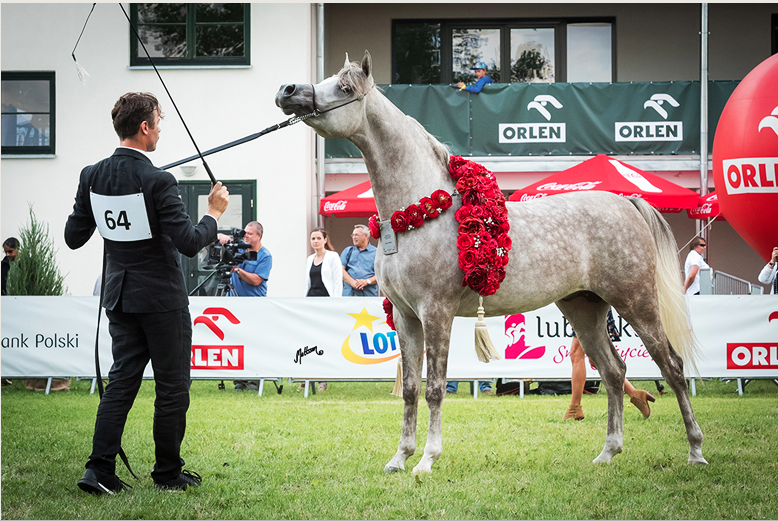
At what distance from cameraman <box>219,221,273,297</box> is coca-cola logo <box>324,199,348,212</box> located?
241 cm

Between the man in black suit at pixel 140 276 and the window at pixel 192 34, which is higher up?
the window at pixel 192 34

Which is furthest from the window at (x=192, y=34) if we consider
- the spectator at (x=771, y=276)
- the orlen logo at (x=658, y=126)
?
the spectator at (x=771, y=276)

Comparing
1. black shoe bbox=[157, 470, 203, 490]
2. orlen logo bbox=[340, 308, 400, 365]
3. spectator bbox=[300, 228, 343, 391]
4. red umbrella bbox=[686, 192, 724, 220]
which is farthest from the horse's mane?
red umbrella bbox=[686, 192, 724, 220]

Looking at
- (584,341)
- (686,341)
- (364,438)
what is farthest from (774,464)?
(364,438)


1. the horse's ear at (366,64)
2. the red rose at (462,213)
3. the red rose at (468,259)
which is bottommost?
the red rose at (468,259)

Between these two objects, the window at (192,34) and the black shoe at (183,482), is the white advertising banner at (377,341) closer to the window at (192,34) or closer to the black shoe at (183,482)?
the black shoe at (183,482)

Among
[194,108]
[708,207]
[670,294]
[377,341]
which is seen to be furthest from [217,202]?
[194,108]

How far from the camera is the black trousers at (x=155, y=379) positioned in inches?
165

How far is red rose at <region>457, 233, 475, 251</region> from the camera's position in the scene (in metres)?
4.48

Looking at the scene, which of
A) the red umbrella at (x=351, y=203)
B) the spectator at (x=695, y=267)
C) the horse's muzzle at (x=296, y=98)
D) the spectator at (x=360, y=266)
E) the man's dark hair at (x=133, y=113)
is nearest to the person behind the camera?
the man's dark hair at (x=133, y=113)

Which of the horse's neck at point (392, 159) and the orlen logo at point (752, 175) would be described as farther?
the orlen logo at point (752, 175)

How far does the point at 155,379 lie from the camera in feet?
14.0

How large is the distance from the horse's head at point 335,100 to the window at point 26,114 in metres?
12.5

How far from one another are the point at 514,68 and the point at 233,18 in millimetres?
6551
